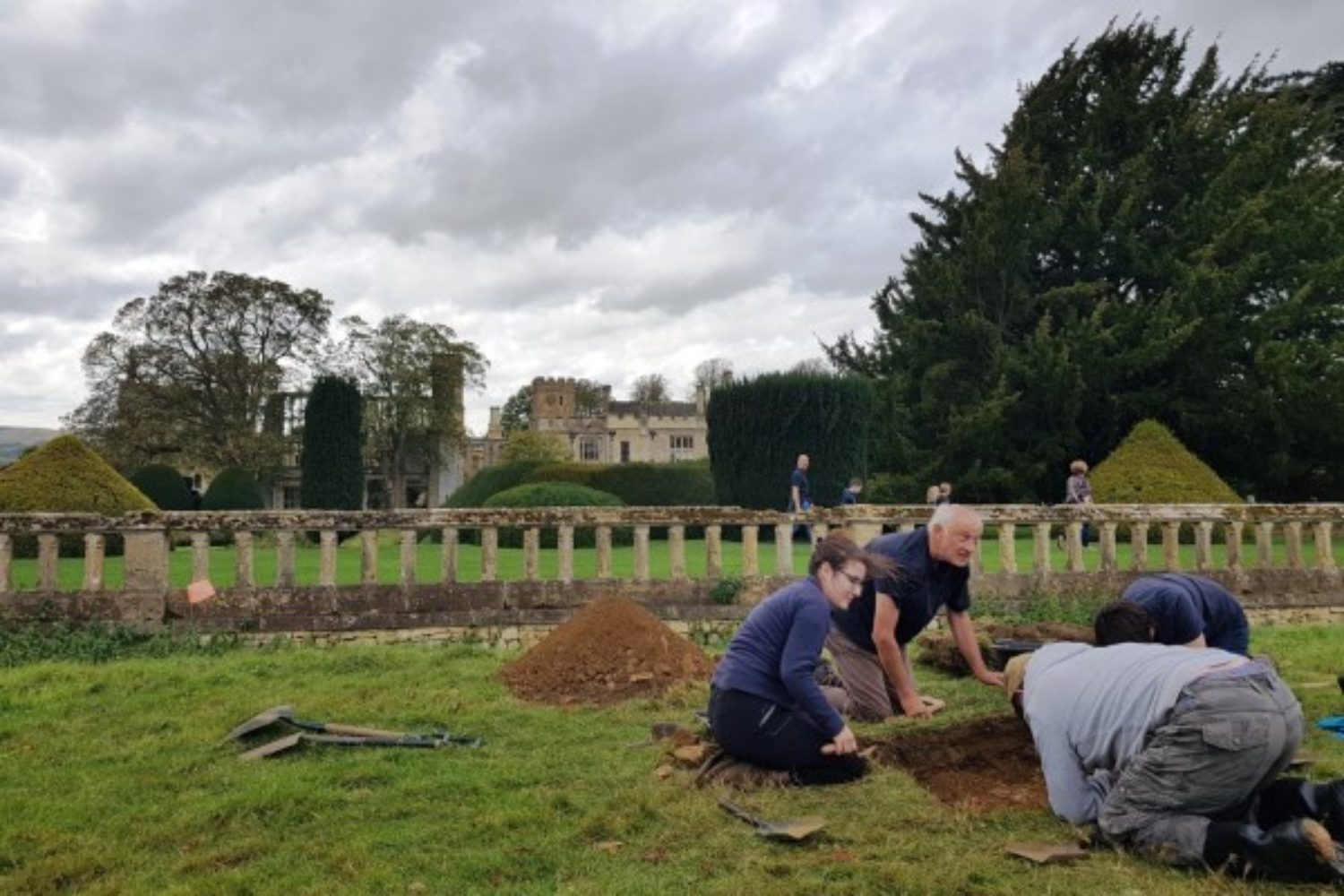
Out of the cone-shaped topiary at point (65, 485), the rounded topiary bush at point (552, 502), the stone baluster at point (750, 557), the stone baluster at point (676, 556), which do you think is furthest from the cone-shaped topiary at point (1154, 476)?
the cone-shaped topiary at point (65, 485)

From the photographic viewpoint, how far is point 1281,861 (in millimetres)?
3545

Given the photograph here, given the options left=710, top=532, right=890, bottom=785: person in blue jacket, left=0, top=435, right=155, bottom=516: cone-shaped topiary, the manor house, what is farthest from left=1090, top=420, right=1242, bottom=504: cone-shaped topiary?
the manor house

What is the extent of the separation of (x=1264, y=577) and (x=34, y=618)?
1434 cm

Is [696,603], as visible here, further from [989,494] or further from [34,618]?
[989,494]

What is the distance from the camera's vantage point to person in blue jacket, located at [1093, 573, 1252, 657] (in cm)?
485

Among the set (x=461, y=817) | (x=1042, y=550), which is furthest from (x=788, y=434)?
(x=461, y=817)

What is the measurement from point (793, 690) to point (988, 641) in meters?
3.86

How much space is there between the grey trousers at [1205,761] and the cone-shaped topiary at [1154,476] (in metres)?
16.0

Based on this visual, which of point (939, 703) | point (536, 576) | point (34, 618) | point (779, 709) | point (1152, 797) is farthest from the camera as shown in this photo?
point (536, 576)

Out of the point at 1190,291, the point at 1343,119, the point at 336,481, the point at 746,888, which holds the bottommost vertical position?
the point at 746,888

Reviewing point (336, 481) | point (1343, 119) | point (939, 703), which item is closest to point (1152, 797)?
point (939, 703)

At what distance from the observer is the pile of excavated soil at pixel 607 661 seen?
742cm

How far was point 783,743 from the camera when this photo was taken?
4934 mm

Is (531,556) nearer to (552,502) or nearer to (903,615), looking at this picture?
(903,615)
